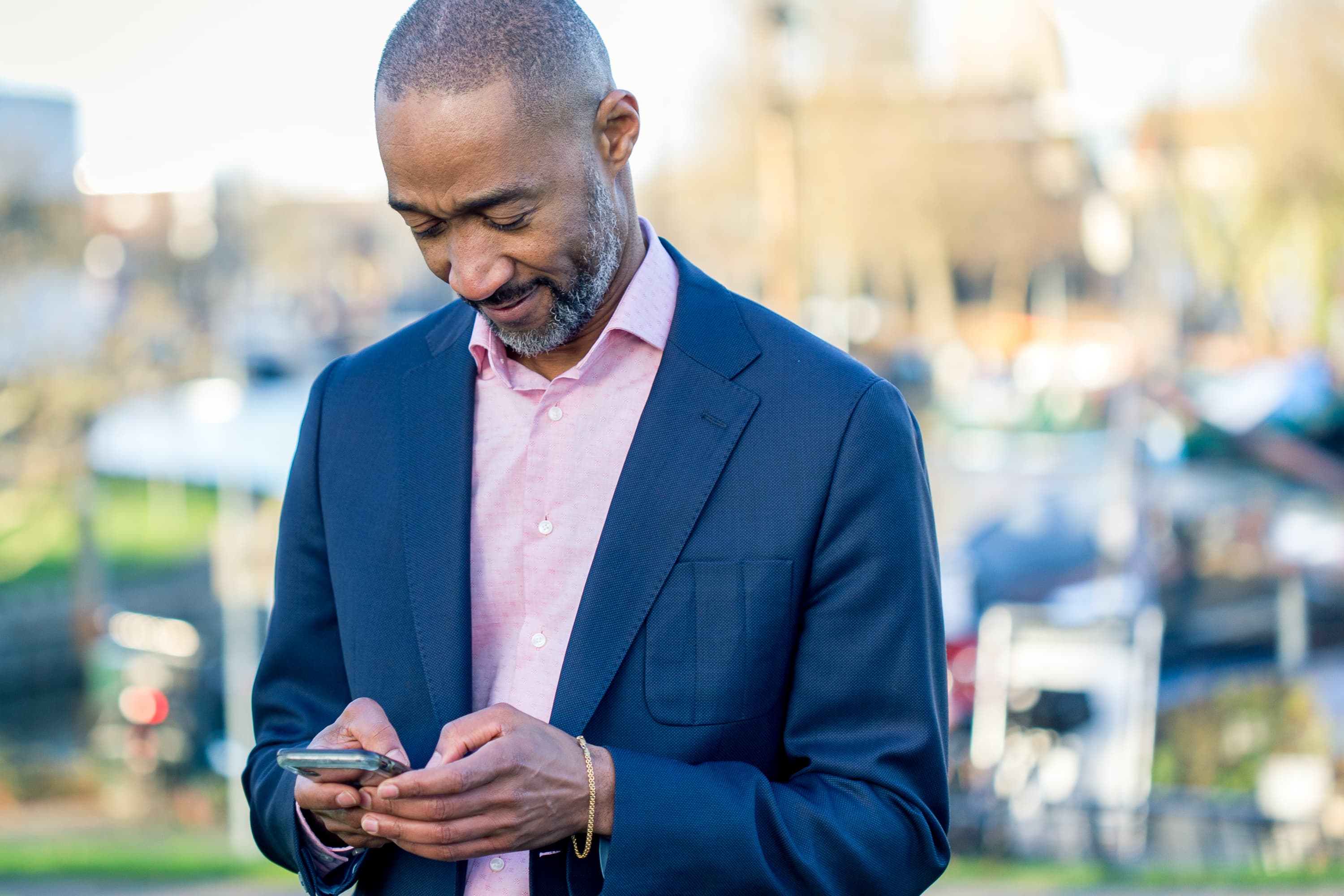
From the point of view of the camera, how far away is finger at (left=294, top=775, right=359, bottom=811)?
1400 mm

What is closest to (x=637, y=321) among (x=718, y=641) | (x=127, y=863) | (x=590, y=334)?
(x=590, y=334)

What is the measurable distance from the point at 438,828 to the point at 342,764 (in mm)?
128

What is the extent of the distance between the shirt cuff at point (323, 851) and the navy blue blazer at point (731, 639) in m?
0.02

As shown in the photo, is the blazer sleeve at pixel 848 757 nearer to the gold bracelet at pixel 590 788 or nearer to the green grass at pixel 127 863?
the gold bracelet at pixel 590 788

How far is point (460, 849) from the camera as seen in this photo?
1339 mm

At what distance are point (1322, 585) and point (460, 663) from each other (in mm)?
15125

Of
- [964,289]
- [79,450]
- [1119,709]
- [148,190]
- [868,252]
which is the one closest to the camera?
[1119,709]

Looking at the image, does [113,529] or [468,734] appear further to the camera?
[113,529]

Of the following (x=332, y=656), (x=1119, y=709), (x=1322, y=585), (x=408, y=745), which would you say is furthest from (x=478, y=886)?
(x=1322, y=585)

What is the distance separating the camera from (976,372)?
2669cm

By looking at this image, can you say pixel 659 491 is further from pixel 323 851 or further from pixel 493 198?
pixel 323 851

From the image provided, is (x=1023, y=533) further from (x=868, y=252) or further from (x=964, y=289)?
(x=964, y=289)

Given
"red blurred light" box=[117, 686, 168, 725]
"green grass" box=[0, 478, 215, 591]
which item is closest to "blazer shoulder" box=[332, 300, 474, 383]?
"red blurred light" box=[117, 686, 168, 725]

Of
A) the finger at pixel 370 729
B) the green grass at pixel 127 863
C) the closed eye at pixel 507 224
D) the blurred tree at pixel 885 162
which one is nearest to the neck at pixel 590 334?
the closed eye at pixel 507 224
